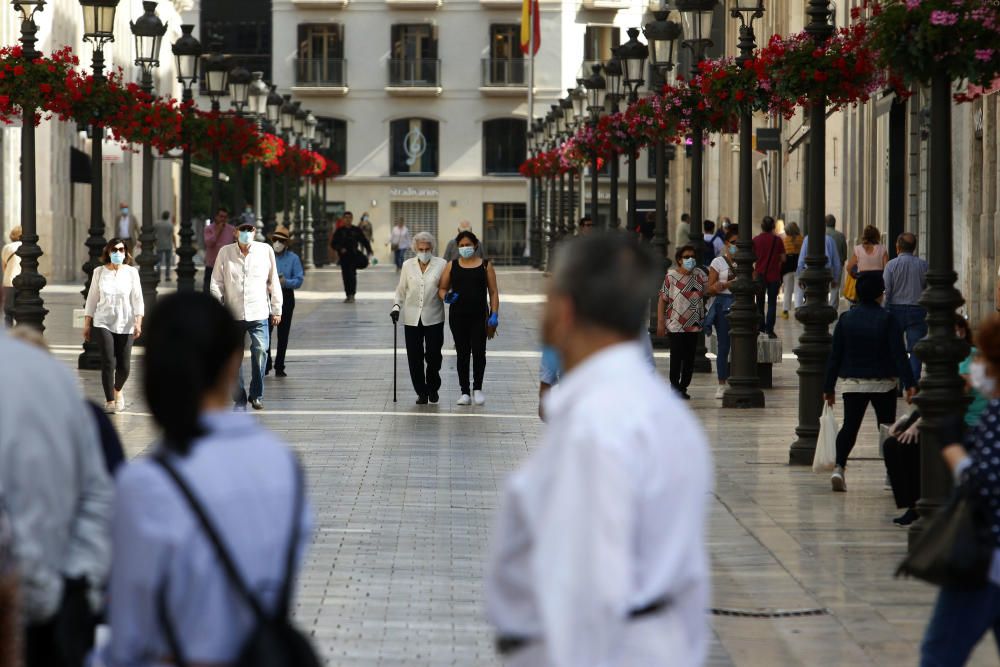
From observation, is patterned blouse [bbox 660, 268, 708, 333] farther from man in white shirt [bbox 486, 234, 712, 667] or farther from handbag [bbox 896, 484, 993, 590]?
man in white shirt [bbox 486, 234, 712, 667]

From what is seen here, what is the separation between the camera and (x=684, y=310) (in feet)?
62.4

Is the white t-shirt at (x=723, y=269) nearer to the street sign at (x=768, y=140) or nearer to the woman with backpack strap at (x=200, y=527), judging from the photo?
the street sign at (x=768, y=140)

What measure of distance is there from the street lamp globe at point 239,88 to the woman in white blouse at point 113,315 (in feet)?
57.5

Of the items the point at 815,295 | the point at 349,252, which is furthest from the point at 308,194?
the point at 815,295

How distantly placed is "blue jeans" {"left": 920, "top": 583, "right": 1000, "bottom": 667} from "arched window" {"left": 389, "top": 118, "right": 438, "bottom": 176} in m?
76.6

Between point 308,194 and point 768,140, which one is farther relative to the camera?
point 308,194

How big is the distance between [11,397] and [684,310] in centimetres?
1480

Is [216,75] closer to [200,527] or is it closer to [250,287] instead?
[250,287]

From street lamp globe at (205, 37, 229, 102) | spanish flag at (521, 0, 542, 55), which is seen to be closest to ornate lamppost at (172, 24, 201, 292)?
street lamp globe at (205, 37, 229, 102)

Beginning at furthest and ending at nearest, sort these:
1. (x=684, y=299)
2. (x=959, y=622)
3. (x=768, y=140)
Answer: (x=768, y=140)
(x=684, y=299)
(x=959, y=622)

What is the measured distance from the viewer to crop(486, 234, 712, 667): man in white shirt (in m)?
3.59

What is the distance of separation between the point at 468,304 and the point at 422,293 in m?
0.44

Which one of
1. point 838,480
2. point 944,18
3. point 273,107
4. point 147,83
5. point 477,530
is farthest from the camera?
point 273,107

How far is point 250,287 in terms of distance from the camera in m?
17.4
